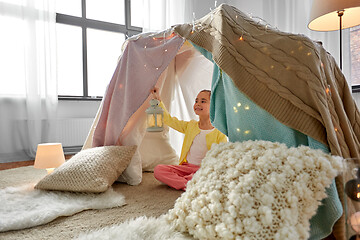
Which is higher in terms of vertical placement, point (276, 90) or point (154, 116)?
point (276, 90)

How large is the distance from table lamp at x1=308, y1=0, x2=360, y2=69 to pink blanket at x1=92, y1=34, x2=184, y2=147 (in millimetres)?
1349

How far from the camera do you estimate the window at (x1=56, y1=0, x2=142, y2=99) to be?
3307mm

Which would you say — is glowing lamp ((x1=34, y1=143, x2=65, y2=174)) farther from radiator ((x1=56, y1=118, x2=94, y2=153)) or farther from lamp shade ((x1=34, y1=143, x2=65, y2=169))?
radiator ((x1=56, y1=118, x2=94, y2=153))

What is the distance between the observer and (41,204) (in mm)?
1177

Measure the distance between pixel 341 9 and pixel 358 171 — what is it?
1.89m

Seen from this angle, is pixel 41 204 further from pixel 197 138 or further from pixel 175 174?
pixel 197 138

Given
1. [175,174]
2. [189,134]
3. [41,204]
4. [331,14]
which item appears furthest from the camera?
[331,14]

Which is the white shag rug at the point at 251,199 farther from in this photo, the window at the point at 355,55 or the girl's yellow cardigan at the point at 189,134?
the window at the point at 355,55

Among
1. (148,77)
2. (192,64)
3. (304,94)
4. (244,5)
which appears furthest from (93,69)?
(304,94)

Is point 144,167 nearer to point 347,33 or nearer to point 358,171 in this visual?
point 358,171

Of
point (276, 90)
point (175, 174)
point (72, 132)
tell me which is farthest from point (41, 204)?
point (72, 132)

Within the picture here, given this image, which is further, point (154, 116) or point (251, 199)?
point (154, 116)

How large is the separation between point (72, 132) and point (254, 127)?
262cm

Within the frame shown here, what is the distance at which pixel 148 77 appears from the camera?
65.4 inches
